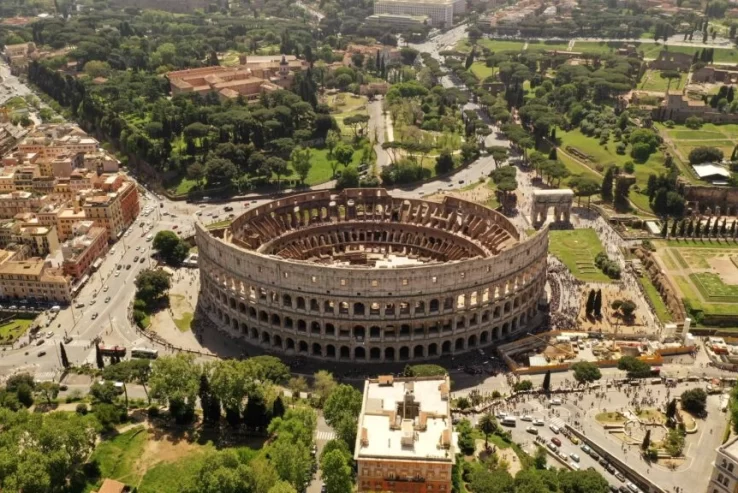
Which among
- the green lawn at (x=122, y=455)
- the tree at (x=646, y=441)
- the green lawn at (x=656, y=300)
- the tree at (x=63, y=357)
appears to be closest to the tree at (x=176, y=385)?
the green lawn at (x=122, y=455)

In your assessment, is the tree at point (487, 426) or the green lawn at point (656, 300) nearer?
the tree at point (487, 426)

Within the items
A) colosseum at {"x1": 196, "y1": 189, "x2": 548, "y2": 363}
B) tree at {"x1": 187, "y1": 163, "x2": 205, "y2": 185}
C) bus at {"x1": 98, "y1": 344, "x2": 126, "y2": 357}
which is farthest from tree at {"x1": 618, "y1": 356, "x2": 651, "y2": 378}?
tree at {"x1": 187, "y1": 163, "x2": 205, "y2": 185}

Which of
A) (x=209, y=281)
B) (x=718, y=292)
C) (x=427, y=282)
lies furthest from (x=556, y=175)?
(x=209, y=281)

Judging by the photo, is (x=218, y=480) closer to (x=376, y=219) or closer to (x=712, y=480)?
(x=712, y=480)

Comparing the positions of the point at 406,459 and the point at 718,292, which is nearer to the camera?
the point at 406,459

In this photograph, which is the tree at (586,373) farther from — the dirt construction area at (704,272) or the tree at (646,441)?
the dirt construction area at (704,272)

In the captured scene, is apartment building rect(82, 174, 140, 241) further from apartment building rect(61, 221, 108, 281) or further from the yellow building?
the yellow building
